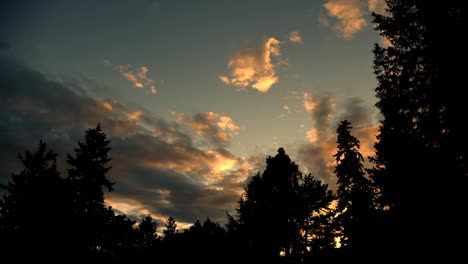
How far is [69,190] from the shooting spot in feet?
51.3

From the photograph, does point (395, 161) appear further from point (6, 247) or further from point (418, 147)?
point (6, 247)

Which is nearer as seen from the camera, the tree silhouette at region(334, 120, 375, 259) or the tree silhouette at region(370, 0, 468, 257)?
the tree silhouette at region(370, 0, 468, 257)

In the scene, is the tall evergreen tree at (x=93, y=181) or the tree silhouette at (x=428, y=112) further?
the tall evergreen tree at (x=93, y=181)

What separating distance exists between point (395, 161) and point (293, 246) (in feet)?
41.4

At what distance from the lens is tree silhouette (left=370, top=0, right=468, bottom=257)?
1202cm

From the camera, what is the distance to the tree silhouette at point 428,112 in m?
12.0

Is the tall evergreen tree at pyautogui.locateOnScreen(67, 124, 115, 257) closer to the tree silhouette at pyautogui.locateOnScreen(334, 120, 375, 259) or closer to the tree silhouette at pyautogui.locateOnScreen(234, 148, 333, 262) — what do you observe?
the tree silhouette at pyautogui.locateOnScreen(234, 148, 333, 262)

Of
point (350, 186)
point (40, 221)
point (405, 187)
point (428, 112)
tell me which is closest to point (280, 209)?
point (350, 186)

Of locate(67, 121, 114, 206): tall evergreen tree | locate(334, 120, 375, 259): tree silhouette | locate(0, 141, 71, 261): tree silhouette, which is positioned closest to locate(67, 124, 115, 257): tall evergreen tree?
locate(67, 121, 114, 206): tall evergreen tree

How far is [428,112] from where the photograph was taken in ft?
42.7

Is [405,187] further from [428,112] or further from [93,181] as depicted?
[93,181]

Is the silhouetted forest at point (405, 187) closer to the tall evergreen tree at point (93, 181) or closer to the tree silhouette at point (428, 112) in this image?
the tree silhouette at point (428, 112)

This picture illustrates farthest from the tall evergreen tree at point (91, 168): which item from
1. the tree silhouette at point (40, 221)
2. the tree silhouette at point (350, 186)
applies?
the tree silhouette at point (350, 186)

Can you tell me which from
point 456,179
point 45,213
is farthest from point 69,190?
point 456,179
